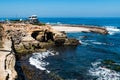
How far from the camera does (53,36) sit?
59.6 meters

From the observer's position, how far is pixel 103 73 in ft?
116

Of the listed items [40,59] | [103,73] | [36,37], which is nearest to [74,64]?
[40,59]

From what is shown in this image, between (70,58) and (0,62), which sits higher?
(0,62)

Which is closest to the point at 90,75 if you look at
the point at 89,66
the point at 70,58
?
the point at 89,66


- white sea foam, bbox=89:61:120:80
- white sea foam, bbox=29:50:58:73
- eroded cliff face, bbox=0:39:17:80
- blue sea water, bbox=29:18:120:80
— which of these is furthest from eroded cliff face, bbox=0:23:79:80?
eroded cliff face, bbox=0:39:17:80

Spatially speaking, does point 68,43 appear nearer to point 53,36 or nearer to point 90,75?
point 53,36

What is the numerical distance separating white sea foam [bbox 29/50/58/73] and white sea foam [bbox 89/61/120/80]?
6292mm

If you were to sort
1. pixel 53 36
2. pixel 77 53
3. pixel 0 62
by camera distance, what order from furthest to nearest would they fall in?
pixel 53 36, pixel 77 53, pixel 0 62

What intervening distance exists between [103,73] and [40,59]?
1257 centimetres

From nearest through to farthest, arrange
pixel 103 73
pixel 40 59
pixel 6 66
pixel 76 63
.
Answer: pixel 6 66 → pixel 103 73 → pixel 76 63 → pixel 40 59

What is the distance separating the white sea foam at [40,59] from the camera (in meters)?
39.2

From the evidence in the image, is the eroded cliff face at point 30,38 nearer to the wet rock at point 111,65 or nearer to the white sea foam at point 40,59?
the white sea foam at point 40,59

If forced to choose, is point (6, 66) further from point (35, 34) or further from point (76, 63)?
point (35, 34)

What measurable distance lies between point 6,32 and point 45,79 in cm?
2654
